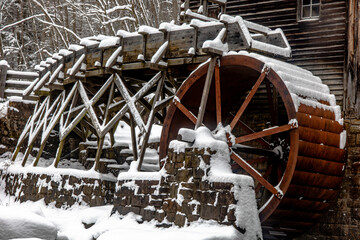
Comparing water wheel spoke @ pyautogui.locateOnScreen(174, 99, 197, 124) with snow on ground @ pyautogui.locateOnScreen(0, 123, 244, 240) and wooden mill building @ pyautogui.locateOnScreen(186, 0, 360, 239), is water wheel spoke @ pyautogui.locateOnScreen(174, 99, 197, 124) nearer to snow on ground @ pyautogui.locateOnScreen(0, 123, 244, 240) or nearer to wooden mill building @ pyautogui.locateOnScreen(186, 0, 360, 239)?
snow on ground @ pyautogui.locateOnScreen(0, 123, 244, 240)

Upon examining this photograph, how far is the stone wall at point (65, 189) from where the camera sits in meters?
10.7

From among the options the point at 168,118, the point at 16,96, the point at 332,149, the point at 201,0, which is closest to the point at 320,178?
the point at 332,149

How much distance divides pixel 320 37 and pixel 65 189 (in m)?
6.24

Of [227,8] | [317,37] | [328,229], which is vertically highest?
[227,8]

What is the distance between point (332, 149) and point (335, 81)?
1.90 meters

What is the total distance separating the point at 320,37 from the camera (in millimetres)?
10461

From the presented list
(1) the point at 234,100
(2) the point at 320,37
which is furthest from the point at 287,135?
(2) the point at 320,37

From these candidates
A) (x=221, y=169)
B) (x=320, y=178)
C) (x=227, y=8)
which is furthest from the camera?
(x=227, y=8)

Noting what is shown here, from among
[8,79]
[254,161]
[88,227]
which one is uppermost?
[8,79]

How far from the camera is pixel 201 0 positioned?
40.2ft

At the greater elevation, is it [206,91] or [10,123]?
[206,91]

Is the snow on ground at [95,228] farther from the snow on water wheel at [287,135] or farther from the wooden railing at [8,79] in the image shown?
the wooden railing at [8,79]

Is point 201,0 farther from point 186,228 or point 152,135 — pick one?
point 186,228

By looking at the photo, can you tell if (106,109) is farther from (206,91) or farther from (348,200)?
(348,200)
